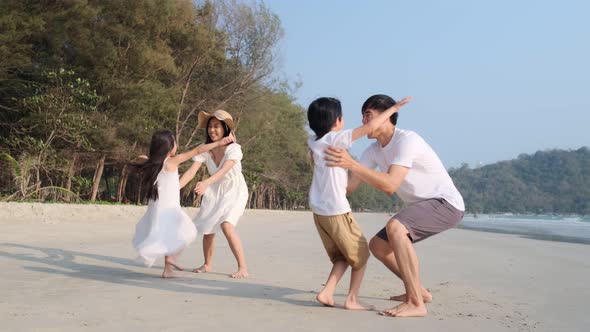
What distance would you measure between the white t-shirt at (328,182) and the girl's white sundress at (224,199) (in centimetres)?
178

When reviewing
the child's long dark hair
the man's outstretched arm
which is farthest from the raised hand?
the man's outstretched arm

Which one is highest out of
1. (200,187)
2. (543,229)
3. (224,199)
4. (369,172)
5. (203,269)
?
(369,172)

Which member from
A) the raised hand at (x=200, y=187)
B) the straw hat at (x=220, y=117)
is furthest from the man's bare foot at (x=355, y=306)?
the straw hat at (x=220, y=117)

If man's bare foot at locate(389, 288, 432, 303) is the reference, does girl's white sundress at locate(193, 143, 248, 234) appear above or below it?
above

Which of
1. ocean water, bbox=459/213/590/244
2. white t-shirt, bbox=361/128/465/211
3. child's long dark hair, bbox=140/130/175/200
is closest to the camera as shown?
white t-shirt, bbox=361/128/465/211

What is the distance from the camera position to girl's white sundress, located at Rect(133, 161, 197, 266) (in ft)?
16.0

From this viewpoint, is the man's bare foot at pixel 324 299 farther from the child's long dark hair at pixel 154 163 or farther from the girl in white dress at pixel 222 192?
the child's long dark hair at pixel 154 163

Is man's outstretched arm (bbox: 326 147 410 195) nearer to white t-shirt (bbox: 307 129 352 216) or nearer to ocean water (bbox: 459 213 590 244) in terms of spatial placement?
white t-shirt (bbox: 307 129 352 216)

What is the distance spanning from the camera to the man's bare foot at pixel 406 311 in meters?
3.49

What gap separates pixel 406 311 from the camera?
A: 3.51m

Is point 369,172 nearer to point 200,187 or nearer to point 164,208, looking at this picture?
point 200,187

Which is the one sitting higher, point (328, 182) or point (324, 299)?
point (328, 182)

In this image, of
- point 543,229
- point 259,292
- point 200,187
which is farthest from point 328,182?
point 543,229

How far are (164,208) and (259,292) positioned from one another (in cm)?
137
